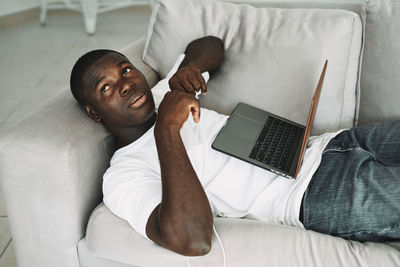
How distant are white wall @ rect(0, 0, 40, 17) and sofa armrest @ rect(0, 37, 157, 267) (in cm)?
402

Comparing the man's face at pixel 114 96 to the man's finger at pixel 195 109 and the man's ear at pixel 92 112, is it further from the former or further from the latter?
the man's finger at pixel 195 109

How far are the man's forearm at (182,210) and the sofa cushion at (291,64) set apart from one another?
54 centimetres

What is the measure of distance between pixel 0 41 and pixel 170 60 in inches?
125

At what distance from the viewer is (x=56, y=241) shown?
1.07 meters

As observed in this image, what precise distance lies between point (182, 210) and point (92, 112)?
467 millimetres

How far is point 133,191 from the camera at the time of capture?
98cm

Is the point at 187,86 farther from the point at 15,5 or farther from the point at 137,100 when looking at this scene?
the point at 15,5

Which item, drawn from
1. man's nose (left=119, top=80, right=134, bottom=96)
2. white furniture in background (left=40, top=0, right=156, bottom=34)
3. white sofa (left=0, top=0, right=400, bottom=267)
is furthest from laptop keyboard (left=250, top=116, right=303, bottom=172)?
white furniture in background (left=40, top=0, right=156, bottom=34)

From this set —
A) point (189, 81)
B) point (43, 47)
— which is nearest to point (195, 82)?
point (189, 81)

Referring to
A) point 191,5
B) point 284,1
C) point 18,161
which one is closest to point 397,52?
point 284,1

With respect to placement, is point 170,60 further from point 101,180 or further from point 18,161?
point 18,161

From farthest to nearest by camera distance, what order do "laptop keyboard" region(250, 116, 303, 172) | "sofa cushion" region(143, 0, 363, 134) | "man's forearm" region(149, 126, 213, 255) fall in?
"sofa cushion" region(143, 0, 363, 134)
"laptop keyboard" region(250, 116, 303, 172)
"man's forearm" region(149, 126, 213, 255)

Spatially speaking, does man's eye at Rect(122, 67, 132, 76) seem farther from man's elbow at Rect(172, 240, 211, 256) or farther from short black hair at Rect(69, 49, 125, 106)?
man's elbow at Rect(172, 240, 211, 256)

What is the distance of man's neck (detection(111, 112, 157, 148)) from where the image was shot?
115 cm
